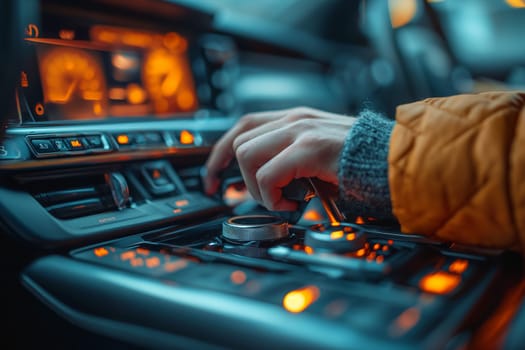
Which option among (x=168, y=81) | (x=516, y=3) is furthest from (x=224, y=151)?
(x=516, y=3)

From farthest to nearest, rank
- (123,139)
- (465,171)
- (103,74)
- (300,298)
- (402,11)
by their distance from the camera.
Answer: (402,11) < (103,74) < (123,139) < (465,171) < (300,298)

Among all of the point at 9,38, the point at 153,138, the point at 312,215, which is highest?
the point at 9,38

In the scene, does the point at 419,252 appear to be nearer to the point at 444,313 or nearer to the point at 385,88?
the point at 444,313

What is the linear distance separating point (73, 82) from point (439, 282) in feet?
1.97

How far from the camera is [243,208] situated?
29.3 inches

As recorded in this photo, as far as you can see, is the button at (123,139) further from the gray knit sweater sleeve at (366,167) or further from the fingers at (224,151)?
the gray knit sweater sleeve at (366,167)

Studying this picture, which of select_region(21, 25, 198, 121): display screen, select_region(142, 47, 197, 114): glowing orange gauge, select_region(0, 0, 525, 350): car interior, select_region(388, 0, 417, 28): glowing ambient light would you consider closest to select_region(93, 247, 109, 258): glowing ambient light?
select_region(0, 0, 525, 350): car interior

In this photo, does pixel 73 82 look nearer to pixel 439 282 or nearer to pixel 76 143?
pixel 76 143

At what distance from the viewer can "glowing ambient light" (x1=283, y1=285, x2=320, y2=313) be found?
1.11 feet

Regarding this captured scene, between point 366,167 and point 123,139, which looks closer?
point 366,167

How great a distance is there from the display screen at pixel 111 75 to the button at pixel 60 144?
9 cm

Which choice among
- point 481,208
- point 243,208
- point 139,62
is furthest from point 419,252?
point 139,62

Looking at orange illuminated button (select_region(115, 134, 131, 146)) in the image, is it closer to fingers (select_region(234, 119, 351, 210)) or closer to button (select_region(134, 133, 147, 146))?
button (select_region(134, 133, 147, 146))

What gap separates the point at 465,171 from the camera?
17.9 inches
